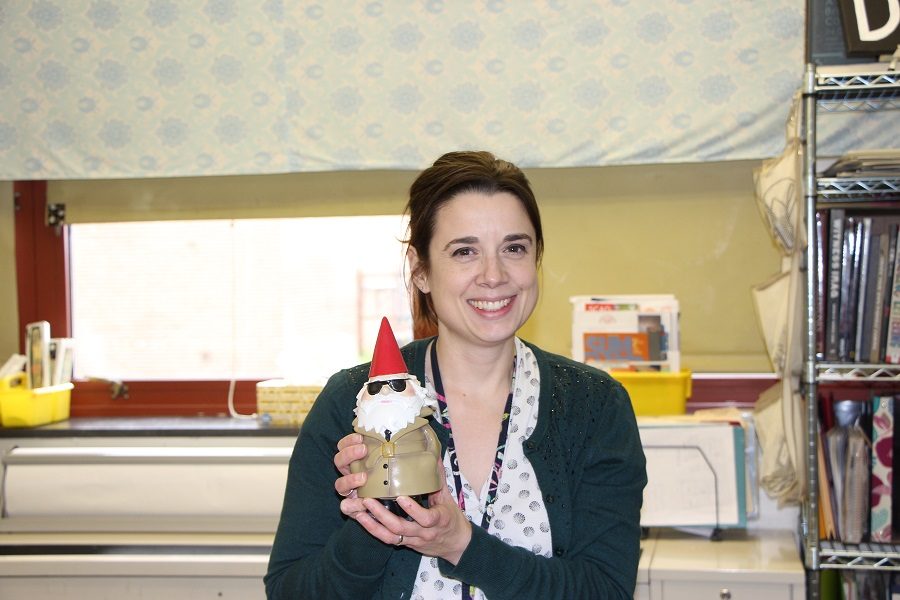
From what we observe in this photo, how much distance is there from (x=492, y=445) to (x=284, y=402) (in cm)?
150

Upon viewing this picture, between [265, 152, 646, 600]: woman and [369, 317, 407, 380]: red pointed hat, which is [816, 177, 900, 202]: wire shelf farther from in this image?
[369, 317, 407, 380]: red pointed hat

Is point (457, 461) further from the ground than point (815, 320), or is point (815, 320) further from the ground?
point (815, 320)

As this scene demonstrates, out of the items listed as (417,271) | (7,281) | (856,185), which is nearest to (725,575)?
(856,185)

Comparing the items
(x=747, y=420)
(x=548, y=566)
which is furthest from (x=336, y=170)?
(x=548, y=566)

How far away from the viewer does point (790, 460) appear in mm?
2297

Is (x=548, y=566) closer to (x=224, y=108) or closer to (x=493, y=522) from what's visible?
(x=493, y=522)

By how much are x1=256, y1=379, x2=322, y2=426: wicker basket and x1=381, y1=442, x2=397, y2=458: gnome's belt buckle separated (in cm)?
163

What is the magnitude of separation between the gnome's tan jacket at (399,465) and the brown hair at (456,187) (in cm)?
35

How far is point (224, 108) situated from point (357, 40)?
1.54 feet

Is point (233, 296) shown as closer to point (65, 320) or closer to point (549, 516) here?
point (65, 320)

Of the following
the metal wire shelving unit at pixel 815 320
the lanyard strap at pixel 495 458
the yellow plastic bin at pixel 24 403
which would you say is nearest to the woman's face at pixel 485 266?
the lanyard strap at pixel 495 458

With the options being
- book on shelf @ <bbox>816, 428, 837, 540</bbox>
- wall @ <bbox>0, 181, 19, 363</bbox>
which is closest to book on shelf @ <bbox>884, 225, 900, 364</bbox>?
book on shelf @ <bbox>816, 428, 837, 540</bbox>

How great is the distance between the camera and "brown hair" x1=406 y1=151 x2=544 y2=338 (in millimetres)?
1427

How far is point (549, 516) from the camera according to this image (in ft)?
4.52
